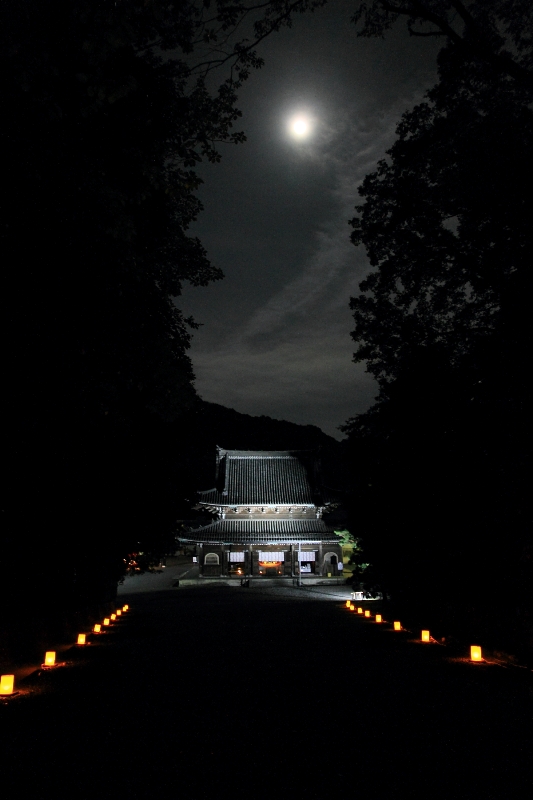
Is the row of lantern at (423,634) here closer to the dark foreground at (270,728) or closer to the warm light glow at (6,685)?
the dark foreground at (270,728)

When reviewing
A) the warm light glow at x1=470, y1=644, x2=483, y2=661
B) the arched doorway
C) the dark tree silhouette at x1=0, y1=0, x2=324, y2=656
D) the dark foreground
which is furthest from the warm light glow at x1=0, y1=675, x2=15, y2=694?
the arched doorway

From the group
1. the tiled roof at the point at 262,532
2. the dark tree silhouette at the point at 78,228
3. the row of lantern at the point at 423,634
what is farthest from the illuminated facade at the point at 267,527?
the dark tree silhouette at the point at 78,228

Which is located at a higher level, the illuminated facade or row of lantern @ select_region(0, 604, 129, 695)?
the illuminated facade

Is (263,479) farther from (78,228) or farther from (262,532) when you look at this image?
(78,228)

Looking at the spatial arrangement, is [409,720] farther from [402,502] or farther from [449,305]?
[449,305]

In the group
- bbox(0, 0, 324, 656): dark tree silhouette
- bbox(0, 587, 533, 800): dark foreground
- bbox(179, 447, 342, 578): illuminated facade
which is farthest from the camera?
bbox(179, 447, 342, 578): illuminated facade

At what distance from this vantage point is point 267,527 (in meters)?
44.6

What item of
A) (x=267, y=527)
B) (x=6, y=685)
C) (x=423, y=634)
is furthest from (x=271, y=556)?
(x=6, y=685)

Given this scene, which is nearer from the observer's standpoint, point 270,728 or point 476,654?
point 270,728

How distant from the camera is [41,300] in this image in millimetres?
7027

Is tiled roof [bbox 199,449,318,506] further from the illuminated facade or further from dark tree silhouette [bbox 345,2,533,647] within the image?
dark tree silhouette [bbox 345,2,533,647]

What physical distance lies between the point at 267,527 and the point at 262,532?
1022 mm

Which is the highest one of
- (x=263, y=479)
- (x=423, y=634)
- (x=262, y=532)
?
(x=263, y=479)

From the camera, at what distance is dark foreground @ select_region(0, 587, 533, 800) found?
13.2ft
